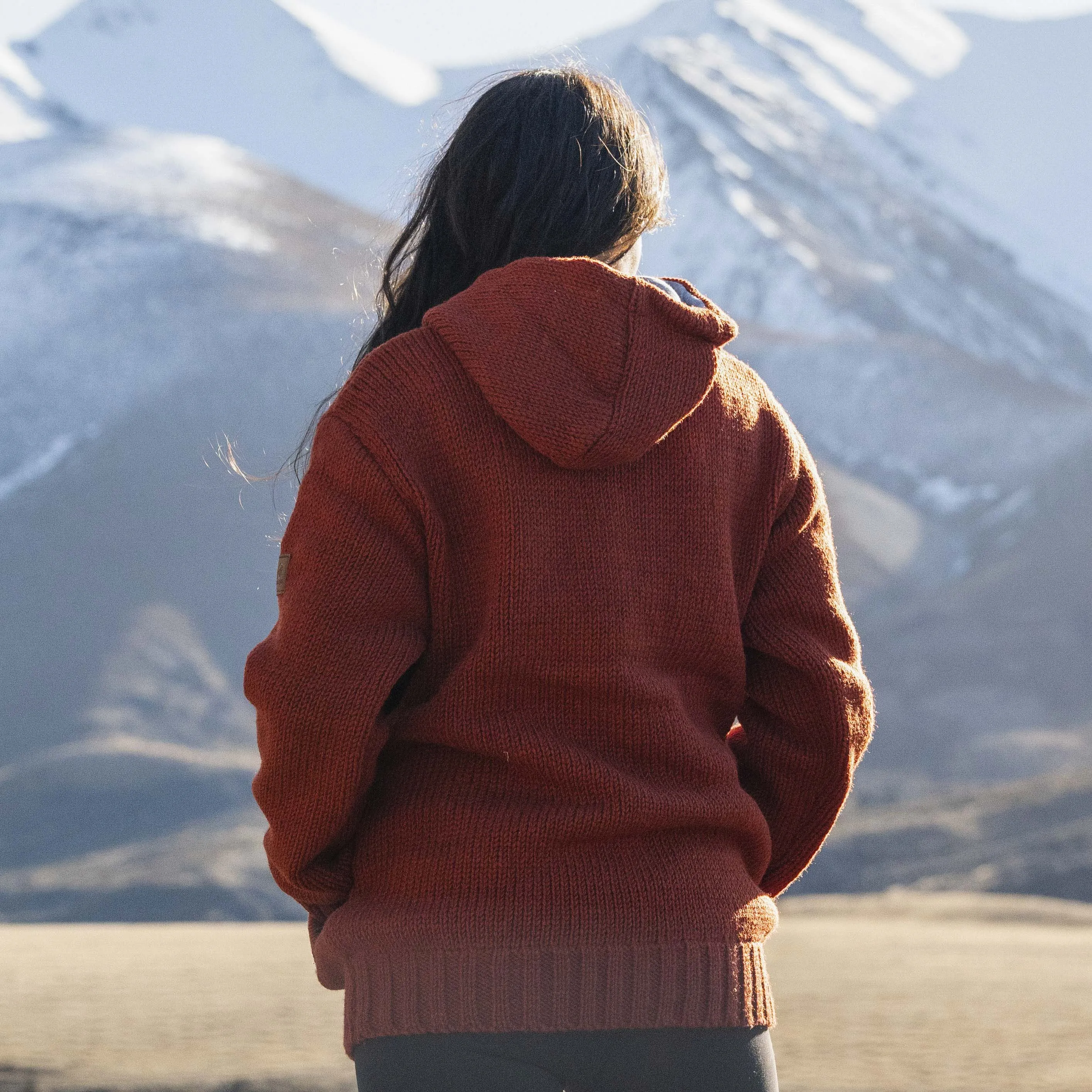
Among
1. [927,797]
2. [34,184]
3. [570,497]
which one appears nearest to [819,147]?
[34,184]

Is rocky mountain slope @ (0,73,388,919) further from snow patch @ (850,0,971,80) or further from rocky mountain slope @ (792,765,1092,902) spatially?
snow patch @ (850,0,971,80)

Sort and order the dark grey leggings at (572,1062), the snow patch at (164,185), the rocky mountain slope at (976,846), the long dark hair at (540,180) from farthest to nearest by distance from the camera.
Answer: the snow patch at (164,185), the rocky mountain slope at (976,846), the long dark hair at (540,180), the dark grey leggings at (572,1062)

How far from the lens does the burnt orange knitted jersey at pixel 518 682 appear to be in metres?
1.19

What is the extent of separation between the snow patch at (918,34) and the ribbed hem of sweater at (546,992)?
74.2 meters

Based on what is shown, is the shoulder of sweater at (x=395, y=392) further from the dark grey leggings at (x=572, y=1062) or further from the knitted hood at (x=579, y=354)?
the dark grey leggings at (x=572, y=1062)

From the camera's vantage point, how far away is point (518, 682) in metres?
1.25

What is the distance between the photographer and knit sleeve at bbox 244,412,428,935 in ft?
4.09

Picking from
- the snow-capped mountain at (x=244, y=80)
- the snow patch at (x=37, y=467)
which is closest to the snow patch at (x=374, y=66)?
the snow-capped mountain at (x=244, y=80)

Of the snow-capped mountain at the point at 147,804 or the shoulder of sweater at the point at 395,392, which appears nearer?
the shoulder of sweater at the point at 395,392

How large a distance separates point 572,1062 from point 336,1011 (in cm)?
643

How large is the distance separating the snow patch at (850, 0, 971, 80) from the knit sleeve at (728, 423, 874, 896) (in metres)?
73.9

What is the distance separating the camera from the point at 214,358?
117 ft

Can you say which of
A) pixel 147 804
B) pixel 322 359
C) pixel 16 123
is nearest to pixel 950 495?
pixel 322 359

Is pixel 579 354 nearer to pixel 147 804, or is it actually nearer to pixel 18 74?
pixel 147 804
